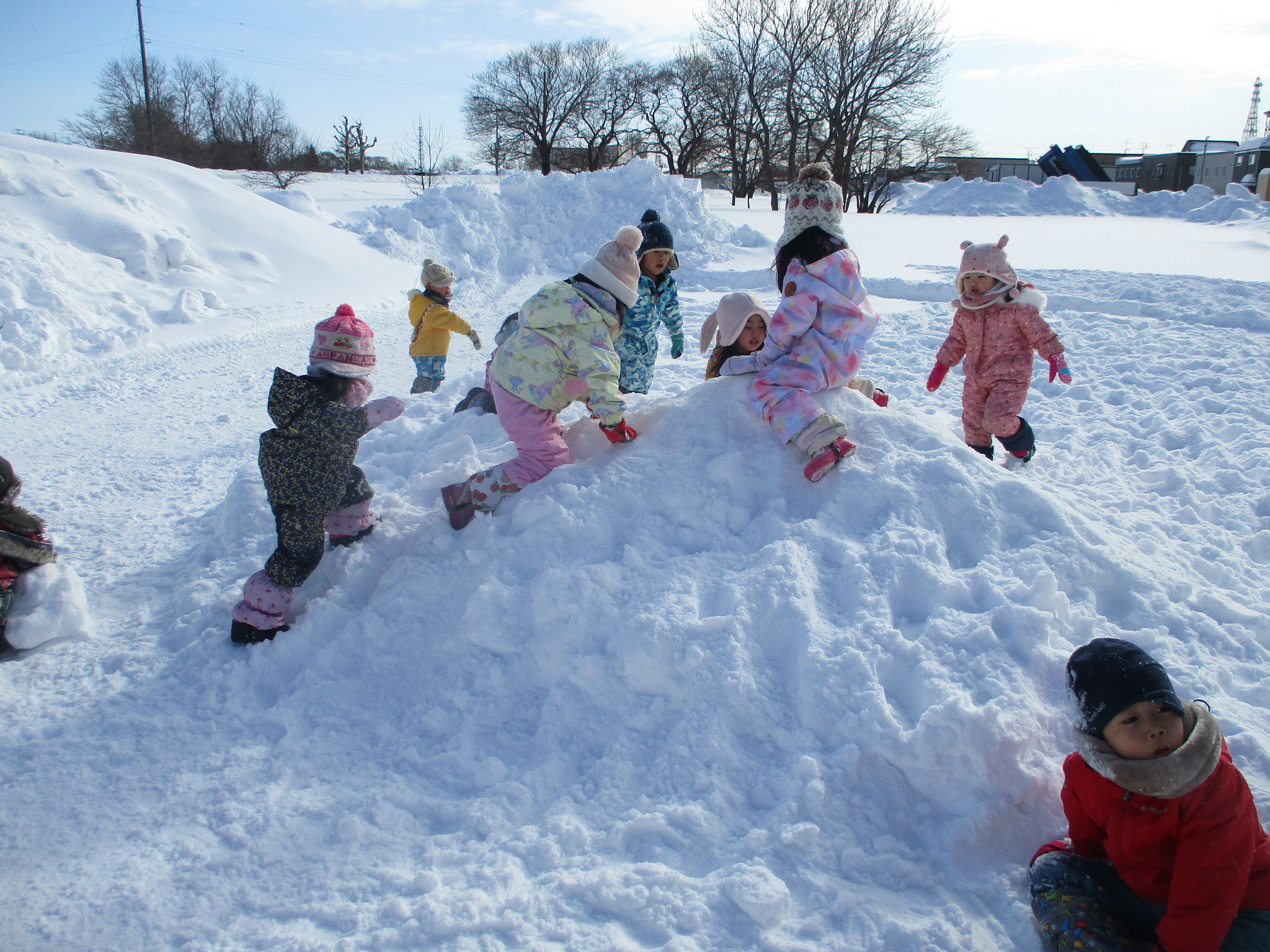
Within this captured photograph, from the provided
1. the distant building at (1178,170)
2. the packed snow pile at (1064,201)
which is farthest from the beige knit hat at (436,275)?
the distant building at (1178,170)

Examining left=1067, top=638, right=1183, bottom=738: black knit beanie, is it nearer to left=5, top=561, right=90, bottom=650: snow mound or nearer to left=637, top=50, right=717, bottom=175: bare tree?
left=5, top=561, right=90, bottom=650: snow mound

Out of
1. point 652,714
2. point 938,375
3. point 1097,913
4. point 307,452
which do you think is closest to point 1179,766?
point 1097,913

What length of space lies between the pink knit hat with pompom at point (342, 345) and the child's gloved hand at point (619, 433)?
1.01 m

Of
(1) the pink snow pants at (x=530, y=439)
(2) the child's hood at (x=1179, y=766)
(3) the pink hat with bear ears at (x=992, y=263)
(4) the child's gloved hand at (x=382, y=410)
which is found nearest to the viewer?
(2) the child's hood at (x=1179, y=766)

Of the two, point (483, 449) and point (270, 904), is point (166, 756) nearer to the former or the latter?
point (270, 904)

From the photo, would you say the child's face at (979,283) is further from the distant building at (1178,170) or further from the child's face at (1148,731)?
the distant building at (1178,170)

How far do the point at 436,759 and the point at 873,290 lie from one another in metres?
8.95

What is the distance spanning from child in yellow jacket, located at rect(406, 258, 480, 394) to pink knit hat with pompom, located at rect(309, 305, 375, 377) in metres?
3.23

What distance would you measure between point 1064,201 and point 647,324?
839 inches

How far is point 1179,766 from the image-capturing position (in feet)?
5.00

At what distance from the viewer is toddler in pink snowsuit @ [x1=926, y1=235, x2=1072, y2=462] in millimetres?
3873

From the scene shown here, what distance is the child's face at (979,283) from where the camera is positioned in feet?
12.8

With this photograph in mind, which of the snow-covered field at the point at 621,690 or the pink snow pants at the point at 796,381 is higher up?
the pink snow pants at the point at 796,381

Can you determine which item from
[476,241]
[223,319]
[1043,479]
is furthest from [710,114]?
[1043,479]
